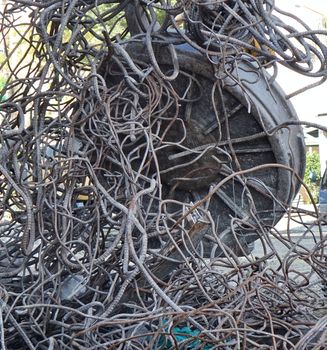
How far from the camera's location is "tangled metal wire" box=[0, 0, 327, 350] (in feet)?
7.17

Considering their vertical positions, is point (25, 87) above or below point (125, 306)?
above

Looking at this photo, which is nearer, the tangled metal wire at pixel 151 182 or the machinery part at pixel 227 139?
the tangled metal wire at pixel 151 182

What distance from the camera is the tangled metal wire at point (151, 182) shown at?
2186mm

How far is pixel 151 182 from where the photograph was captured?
2.36 metres

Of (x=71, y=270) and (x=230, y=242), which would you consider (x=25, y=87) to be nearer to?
(x=71, y=270)

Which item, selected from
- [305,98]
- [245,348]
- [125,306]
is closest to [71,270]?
[125,306]

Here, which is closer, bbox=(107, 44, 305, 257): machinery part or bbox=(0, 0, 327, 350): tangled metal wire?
bbox=(0, 0, 327, 350): tangled metal wire

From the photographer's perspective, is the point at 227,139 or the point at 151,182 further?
the point at 227,139

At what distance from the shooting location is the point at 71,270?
254 centimetres

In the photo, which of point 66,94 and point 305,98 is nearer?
point 66,94

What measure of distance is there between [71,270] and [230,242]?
877mm

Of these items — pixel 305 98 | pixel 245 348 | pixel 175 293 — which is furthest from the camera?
pixel 305 98

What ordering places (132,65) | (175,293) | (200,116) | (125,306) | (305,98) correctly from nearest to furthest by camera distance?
(125,306) → (175,293) → (132,65) → (200,116) → (305,98)

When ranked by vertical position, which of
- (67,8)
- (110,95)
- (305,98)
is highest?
(67,8)
